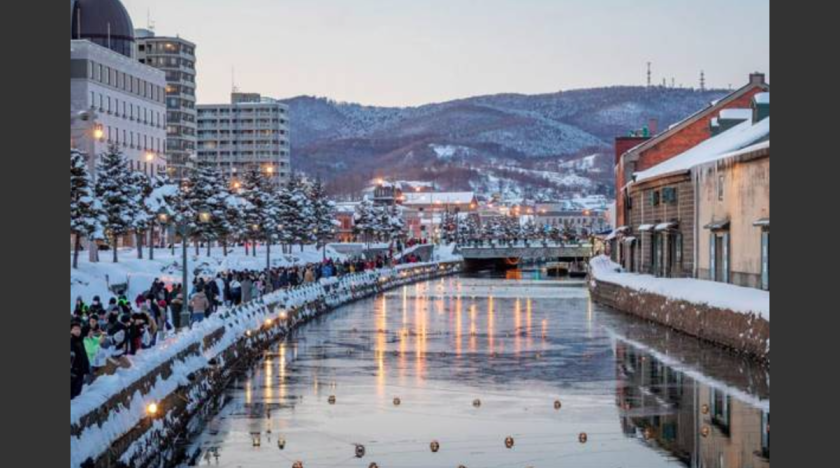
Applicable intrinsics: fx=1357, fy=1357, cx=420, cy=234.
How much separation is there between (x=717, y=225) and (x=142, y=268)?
39885 millimetres

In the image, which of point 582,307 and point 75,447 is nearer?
point 75,447

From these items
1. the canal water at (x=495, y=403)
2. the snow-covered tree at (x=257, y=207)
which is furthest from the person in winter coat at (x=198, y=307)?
the snow-covered tree at (x=257, y=207)

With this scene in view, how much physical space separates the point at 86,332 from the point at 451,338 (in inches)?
1096

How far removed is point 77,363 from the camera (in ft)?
72.2

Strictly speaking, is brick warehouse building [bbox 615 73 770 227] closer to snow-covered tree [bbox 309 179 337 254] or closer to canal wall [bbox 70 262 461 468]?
canal wall [bbox 70 262 461 468]

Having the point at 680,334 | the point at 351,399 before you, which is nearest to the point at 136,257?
the point at 680,334

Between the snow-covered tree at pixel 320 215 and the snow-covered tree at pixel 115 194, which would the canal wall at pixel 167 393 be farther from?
the snow-covered tree at pixel 320 215

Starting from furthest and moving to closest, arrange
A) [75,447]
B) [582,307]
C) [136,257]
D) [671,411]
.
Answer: [136,257] → [582,307] → [671,411] → [75,447]

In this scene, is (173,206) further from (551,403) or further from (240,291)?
(551,403)

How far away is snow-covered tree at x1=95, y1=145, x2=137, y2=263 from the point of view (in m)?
83.8

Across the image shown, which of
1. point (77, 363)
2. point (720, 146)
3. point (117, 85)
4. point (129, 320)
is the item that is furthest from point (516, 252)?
point (77, 363)

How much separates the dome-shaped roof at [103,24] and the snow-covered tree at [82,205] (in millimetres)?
74108

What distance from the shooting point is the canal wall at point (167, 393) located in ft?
67.8

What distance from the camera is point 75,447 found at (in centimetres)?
1902
